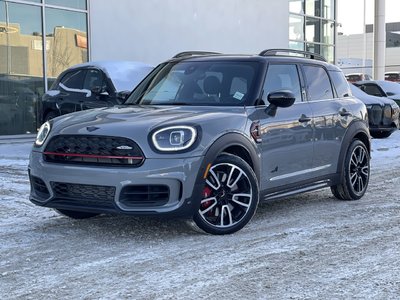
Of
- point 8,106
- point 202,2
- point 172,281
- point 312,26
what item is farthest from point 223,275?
point 312,26

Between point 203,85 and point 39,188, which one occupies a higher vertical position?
point 203,85

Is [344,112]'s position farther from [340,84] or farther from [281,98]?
[281,98]

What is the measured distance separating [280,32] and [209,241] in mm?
17649

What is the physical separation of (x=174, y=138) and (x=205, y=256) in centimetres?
98

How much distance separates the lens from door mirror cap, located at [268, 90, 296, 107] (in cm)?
546

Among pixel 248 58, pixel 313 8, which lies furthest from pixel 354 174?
pixel 313 8

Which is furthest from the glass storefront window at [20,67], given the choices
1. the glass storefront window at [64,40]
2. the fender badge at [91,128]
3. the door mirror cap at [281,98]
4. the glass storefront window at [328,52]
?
the glass storefront window at [328,52]

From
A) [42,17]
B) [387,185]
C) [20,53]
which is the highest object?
[42,17]

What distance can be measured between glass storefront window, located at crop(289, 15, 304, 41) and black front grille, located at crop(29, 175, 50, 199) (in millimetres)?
18560

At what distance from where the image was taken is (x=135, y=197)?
A: 4.71m

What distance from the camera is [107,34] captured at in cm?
1593

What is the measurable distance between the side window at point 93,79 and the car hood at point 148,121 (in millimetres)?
4894

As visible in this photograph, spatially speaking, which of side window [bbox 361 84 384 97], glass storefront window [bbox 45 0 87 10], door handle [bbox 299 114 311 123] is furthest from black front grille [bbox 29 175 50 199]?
side window [bbox 361 84 384 97]

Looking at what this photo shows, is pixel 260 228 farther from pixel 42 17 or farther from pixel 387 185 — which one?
pixel 42 17
